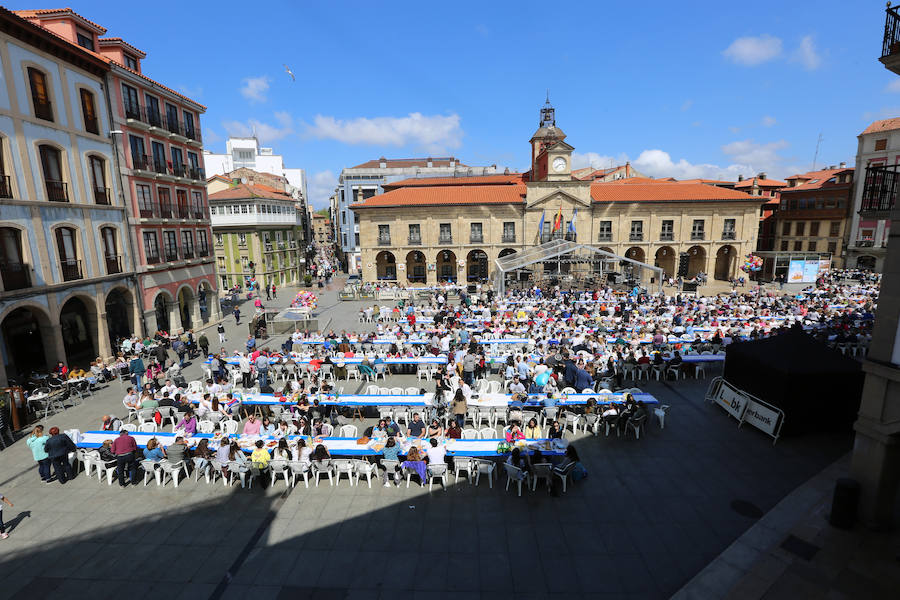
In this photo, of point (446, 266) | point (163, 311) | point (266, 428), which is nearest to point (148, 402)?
point (266, 428)

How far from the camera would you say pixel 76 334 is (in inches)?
878

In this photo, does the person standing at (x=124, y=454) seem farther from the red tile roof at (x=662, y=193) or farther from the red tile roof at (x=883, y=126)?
the red tile roof at (x=883, y=126)

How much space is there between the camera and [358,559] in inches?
299

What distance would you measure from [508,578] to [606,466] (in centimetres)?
428

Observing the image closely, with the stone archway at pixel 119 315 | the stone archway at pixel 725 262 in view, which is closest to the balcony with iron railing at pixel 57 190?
the stone archway at pixel 119 315

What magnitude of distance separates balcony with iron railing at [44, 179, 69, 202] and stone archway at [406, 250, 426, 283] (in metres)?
29.6

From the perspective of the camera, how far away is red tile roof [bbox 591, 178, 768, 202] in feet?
141

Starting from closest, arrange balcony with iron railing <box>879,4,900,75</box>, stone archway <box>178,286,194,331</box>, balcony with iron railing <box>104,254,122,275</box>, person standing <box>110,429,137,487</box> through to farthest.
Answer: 1. balcony with iron railing <box>879,4,900,75</box>
2. person standing <box>110,429,137,487</box>
3. balcony with iron railing <box>104,254,122,275</box>
4. stone archway <box>178,286,194,331</box>

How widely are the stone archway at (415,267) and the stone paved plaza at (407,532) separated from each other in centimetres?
3582

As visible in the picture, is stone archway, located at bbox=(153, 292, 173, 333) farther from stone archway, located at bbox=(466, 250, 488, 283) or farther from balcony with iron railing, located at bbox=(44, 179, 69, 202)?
stone archway, located at bbox=(466, 250, 488, 283)

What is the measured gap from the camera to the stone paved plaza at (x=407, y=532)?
711 centimetres

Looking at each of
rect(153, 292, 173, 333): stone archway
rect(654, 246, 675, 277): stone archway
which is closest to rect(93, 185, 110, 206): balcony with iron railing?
rect(153, 292, 173, 333): stone archway

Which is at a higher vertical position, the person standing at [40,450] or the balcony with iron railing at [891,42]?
the balcony with iron railing at [891,42]

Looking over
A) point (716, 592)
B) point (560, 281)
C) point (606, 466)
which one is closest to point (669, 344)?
point (606, 466)
